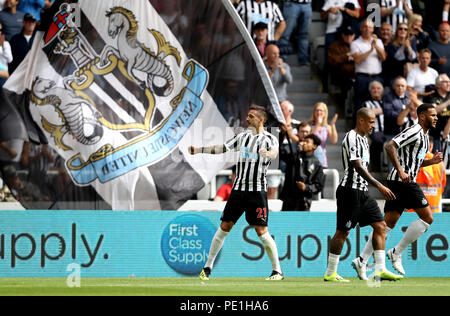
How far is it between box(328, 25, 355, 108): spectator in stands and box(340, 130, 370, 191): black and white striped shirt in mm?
5125

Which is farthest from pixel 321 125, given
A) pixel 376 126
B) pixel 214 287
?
pixel 214 287

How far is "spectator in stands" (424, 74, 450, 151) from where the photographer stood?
1407 cm

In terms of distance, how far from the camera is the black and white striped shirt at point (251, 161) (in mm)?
10000

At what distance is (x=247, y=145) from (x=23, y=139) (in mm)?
3311

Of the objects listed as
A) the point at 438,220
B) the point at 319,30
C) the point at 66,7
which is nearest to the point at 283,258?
the point at 438,220

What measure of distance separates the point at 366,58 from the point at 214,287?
6.50 metres

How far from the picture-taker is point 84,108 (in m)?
11.8

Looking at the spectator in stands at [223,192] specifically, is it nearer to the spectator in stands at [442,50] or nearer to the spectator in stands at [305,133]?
the spectator in stands at [305,133]

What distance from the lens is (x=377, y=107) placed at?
1396cm

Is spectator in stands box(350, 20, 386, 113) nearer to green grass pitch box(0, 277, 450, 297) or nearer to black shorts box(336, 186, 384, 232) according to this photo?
green grass pitch box(0, 277, 450, 297)

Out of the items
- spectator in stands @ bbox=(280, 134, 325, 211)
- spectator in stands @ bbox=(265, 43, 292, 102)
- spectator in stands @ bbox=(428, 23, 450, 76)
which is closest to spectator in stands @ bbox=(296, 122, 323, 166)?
spectator in stands @ bbox=(280, 134, 325, 211)

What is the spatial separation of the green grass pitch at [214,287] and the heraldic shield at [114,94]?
5.88ft

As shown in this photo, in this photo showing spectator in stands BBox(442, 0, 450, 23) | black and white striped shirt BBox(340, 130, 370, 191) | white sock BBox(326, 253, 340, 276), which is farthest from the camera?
spectator in stands BBox(442, 0, 450, 23)

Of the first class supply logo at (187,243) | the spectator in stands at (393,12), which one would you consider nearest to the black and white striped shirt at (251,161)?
the first class supply logo at (187,243)
